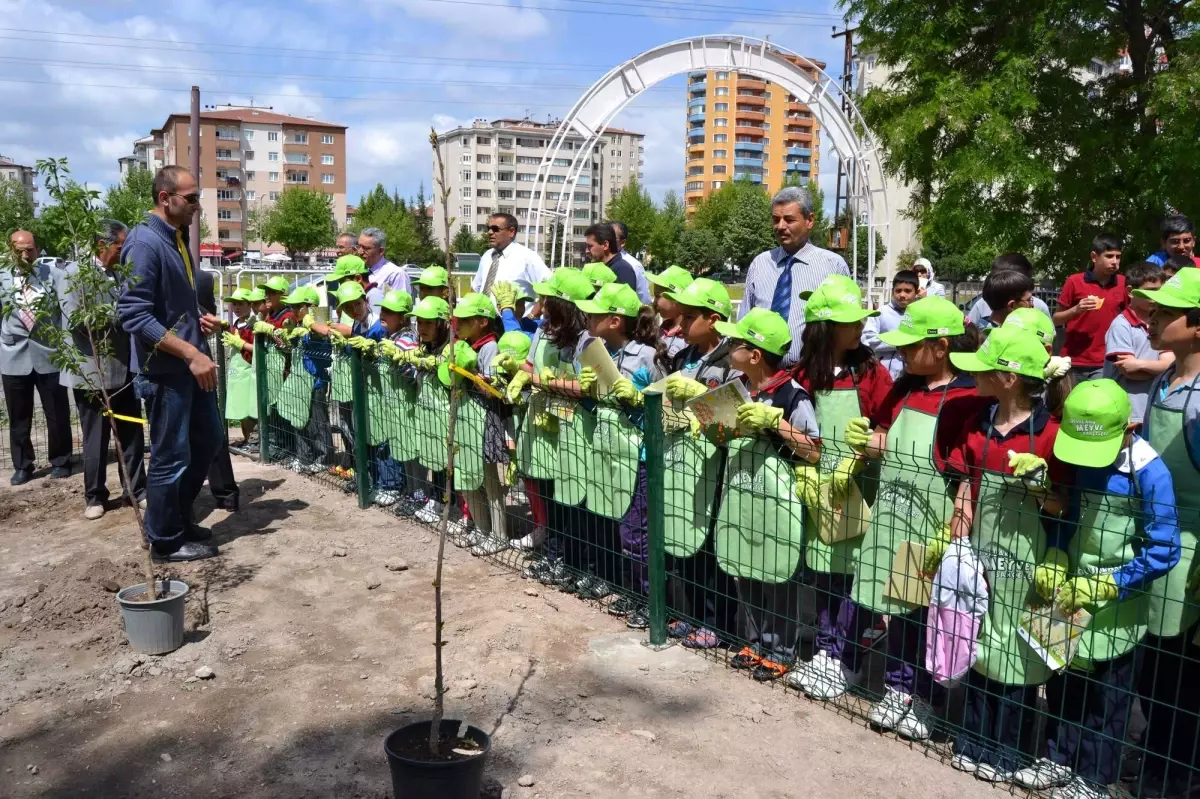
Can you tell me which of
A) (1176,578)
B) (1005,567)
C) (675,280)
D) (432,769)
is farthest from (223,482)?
(1176,578)

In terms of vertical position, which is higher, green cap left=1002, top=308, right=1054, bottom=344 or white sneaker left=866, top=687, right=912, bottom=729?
green cap left=1002, top=308, right=1054, bottom=344

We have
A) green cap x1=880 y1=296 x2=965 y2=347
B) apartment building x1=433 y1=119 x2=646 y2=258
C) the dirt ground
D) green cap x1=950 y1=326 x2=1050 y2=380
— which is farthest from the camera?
apartment building x1=433 y1=119 x2=646 y2=258

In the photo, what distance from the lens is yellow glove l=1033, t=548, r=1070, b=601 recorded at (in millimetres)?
3166

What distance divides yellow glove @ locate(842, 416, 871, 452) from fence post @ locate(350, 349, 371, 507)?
4.19 meters

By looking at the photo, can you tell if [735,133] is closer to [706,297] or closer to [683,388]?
[706,297]

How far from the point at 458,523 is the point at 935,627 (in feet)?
11.7

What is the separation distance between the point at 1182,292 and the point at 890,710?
1.86 m

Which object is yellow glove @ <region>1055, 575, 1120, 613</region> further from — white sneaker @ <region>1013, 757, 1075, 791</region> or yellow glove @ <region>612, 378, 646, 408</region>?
yellow glove @ <region>612, 378, 646, 408</region>

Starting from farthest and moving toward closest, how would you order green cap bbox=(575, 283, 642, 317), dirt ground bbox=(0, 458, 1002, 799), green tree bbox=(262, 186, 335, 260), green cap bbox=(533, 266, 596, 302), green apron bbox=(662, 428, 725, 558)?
green tree bbox=(262, 186, 335, 260) → green cap bbox=(533, 266, 596, 302) → green cap bbox=(575, 283, 642, 317) → green apron bbox=(662, 428, 725, 558) → dirt ground bbox=(0, 458, 1002, 799)

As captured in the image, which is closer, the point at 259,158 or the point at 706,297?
the point at 706,297

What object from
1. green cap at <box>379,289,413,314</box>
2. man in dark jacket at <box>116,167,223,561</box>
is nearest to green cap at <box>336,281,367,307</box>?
green cap at <box>379,289,413,314</box>

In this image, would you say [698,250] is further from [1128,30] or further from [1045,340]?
[1045,340]

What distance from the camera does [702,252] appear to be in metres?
78.1

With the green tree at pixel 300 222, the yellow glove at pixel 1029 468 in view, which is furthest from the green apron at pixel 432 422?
the green tree at pixel 300 222
